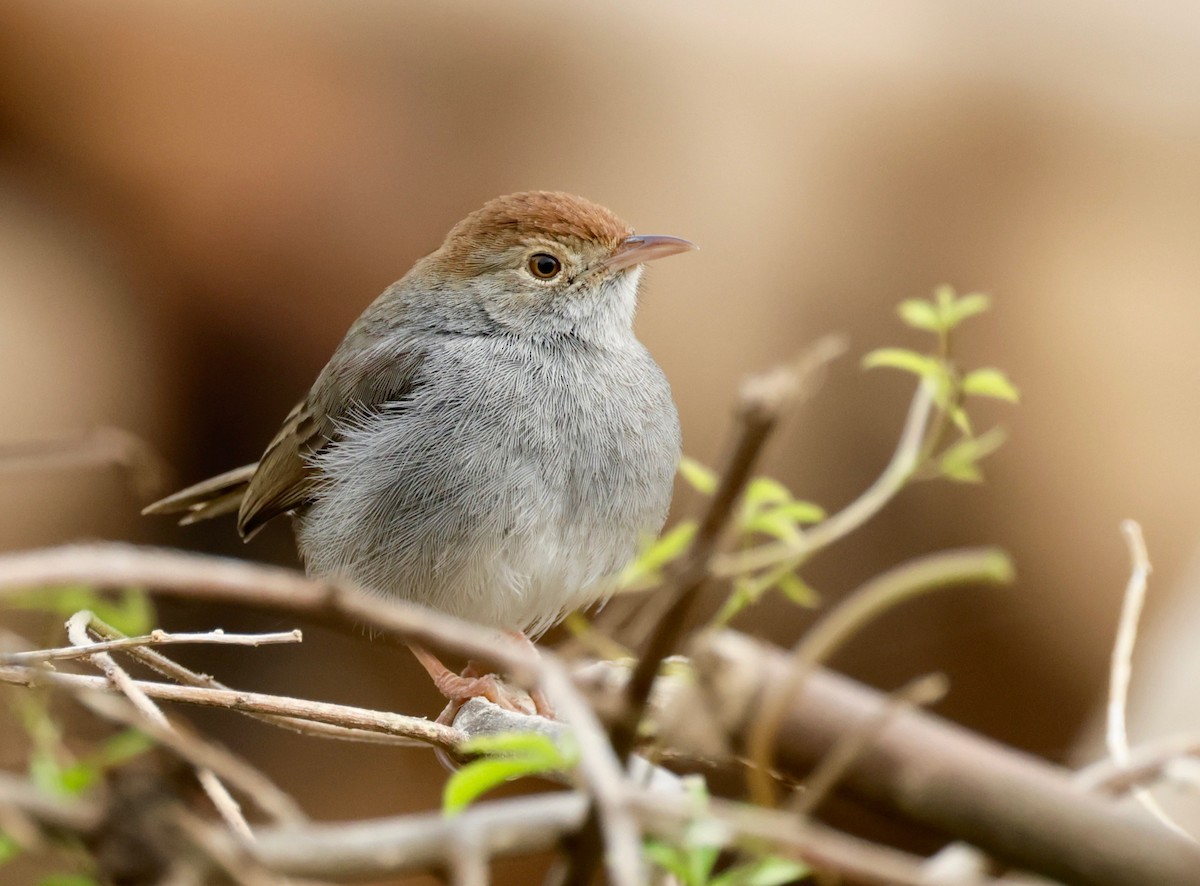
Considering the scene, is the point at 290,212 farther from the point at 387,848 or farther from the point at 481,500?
the point at 387,848

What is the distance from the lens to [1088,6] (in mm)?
6969

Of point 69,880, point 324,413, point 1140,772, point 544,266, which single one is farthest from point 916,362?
point 324,413

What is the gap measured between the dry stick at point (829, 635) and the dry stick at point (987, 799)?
0.01 meters

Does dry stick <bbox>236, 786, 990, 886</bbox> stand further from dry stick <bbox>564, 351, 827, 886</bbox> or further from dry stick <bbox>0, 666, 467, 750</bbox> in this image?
dry stick <bbox>0, 666, 467, 750</bbox>

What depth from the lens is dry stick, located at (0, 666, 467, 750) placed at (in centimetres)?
207

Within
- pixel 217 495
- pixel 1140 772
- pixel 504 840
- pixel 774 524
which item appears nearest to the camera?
pixel 504 840

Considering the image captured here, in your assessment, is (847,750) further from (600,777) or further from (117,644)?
(117,644)

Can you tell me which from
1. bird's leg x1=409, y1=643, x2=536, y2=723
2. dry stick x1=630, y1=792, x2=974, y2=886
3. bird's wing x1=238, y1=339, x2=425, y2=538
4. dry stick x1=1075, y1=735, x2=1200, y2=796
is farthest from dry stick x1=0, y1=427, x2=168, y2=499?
bird's wing x1=238, y1=339, x2=425, y2=538

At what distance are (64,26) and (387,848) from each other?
20.4 feet

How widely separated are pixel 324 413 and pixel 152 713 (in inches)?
107

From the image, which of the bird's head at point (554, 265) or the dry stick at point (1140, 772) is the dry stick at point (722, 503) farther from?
the bird's head at point (554, 265)

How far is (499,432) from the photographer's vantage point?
3.77m

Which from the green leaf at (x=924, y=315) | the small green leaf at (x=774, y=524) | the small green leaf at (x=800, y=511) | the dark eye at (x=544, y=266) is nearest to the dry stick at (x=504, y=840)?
the small green leaf at (x=774, y=524)

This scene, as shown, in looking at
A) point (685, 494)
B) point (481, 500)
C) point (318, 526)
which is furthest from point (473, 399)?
point (685, 494)
